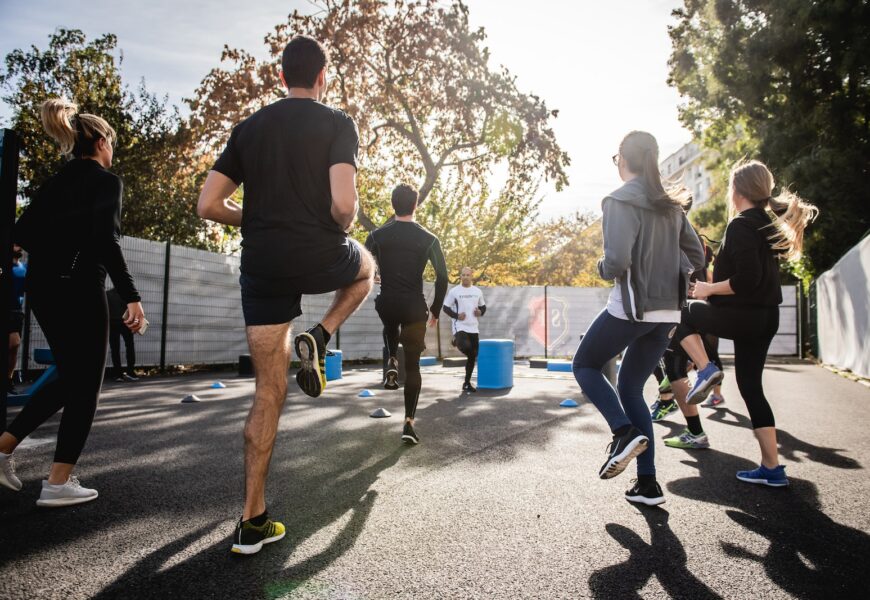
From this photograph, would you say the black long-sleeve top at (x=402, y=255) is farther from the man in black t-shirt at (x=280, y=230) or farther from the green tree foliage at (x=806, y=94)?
the green tree foliage at (x=806, y=94)

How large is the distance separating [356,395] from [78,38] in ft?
57.2

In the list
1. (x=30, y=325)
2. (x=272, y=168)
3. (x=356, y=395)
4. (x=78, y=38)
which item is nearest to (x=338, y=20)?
(x=78, y=38)

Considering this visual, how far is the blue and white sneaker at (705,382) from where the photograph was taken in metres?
3.71

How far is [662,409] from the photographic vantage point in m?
5.92

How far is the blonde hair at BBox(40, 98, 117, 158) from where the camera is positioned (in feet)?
9.57

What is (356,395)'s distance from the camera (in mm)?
7621

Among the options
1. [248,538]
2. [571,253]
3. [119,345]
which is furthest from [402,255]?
[571,253]

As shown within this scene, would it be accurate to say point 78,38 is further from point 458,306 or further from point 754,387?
point 754,387

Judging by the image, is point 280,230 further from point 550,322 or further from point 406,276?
point 550,322

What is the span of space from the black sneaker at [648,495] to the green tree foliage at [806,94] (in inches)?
657

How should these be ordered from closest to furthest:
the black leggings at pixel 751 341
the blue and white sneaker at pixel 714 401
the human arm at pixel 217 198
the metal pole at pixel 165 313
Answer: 1. the human arm at pixel 217 198
2. the black leggings at pixel 751 341
3. the blue and white sneaker at pixel 714 401
4. the metal pole at pixel 165 313

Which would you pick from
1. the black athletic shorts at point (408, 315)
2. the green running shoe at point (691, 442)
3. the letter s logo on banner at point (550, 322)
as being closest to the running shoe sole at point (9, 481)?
the black athletic shorts at point (408, 315)

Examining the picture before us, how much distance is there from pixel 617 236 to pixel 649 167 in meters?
0.45

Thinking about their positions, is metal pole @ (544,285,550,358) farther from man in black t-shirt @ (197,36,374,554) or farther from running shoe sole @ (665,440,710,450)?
man in black t-shirt @ (197,36,374,554)
